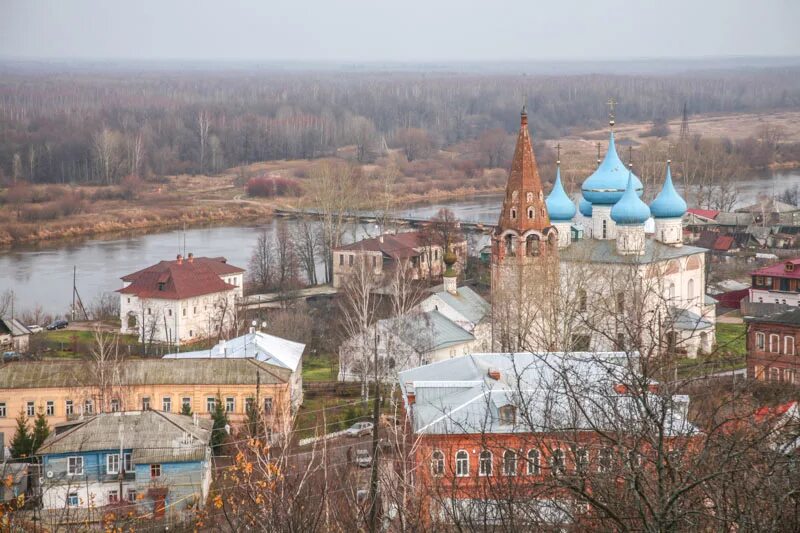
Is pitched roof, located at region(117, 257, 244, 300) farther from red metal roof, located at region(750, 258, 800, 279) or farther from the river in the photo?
red metal roof, located at region(750, 258, 800, 279)

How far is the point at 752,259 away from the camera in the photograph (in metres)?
19.5

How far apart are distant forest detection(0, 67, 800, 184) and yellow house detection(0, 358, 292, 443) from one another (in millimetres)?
23723

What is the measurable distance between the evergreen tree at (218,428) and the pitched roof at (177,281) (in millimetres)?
5024

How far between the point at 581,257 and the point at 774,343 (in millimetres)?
Answer: 2916

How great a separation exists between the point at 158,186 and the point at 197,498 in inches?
1043

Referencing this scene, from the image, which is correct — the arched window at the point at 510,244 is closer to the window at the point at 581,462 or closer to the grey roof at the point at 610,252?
the grey roof at the point at 610,252

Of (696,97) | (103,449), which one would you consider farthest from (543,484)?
(696,97)

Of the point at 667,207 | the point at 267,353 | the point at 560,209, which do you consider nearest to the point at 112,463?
the point at 267,353

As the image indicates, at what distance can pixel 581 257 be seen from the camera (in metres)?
13.4

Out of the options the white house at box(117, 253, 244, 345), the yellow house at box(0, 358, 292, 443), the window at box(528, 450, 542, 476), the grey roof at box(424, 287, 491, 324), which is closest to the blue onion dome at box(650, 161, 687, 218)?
the grey roof at box(424, 287, 491, 324)

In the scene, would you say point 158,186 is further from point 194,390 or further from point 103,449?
point 103,449

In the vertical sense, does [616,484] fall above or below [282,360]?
above

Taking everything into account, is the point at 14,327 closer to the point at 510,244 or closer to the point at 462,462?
the point at 510,244

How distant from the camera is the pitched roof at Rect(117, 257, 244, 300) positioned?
14688mm
